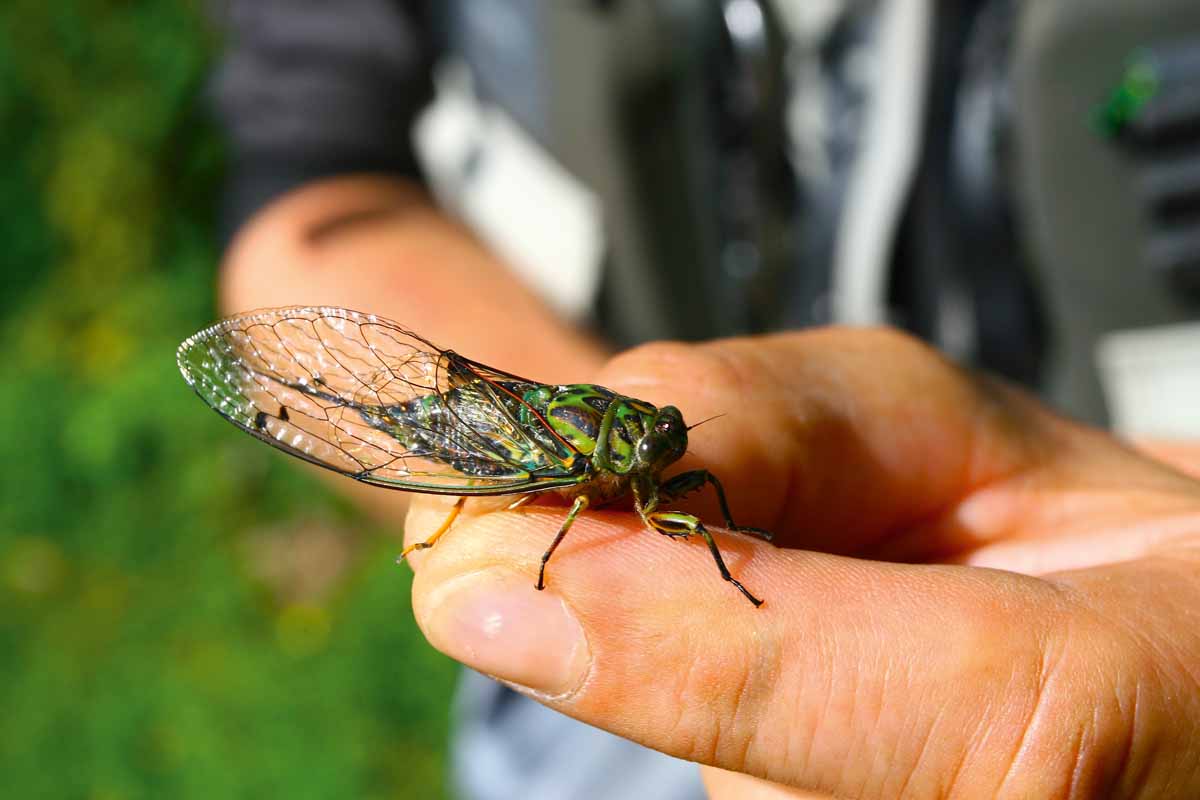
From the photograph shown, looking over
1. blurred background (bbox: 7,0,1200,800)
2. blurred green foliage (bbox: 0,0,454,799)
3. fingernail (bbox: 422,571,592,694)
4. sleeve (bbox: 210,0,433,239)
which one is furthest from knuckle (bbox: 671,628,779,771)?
blurred green foliage (bbox: 0,0,454,799)

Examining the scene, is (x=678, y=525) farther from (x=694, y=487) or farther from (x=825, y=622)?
(x=825, y=622)

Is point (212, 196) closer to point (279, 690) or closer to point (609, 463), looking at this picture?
point (279, 690)

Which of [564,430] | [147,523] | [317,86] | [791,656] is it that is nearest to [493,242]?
[317,86]

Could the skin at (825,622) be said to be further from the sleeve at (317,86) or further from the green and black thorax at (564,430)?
the sleeve at (317,86)

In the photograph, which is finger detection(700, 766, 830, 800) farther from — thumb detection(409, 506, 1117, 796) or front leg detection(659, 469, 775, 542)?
front leg detection(659, 469, 775, 542)

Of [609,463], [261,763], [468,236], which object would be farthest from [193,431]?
[609,463]

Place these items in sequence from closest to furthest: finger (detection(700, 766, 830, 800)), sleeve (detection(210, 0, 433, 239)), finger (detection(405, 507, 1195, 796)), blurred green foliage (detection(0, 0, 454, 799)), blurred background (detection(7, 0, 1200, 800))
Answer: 1. finger (detection(405, 507, 1195, 796))
2. finger (detection(700, 766, 830, 800))
3. blurred background (detection(7, 0, 1200, 800))
4. sleeve (detection(210, 0, 433, 239))
5. blurred green foliage (detection(0, 0, 454, 799))

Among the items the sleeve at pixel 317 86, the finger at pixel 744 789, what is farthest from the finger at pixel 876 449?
the sleeve at pixel 317 86
